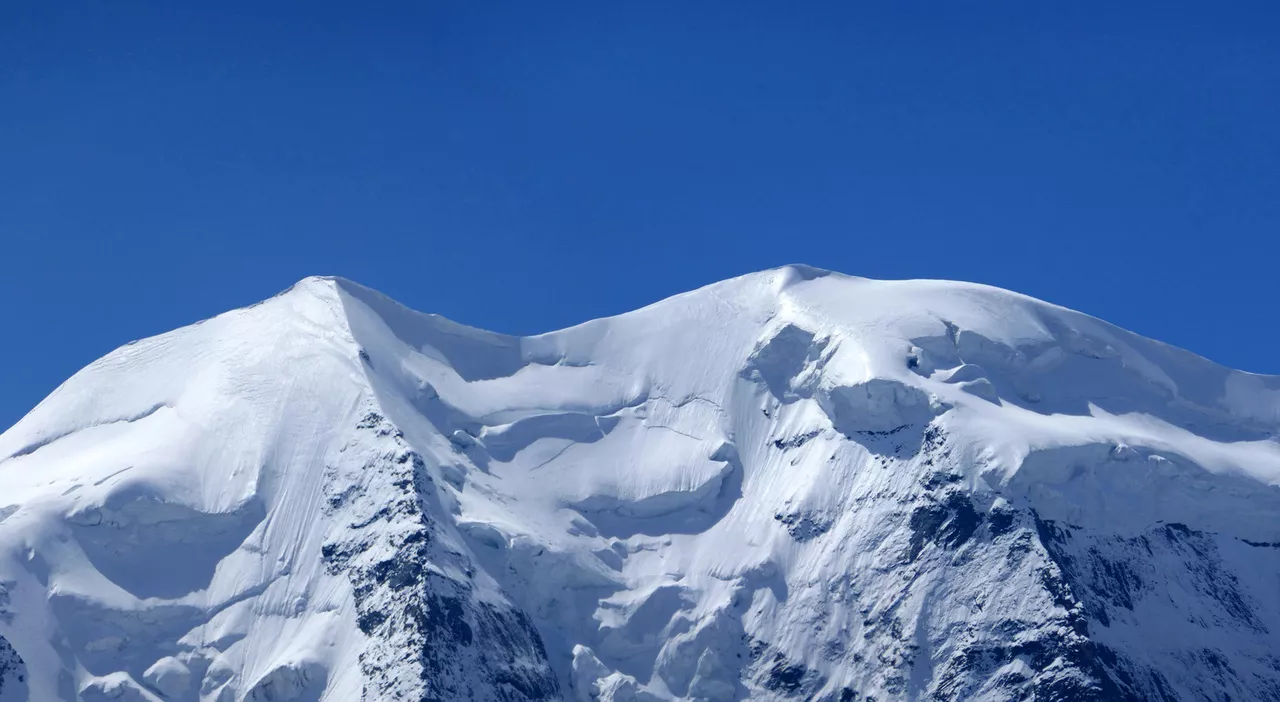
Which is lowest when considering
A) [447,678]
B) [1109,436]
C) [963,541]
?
[447,678]

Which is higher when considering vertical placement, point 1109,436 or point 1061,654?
point 1109,436

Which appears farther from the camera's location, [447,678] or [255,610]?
[255,610]

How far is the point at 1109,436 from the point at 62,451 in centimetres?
10222

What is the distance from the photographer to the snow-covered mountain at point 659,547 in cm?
16538

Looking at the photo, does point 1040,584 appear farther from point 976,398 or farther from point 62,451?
→ point 62,451

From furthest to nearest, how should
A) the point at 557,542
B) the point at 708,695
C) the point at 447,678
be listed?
1. the point at 557,542
2. the point at 708,695
3. the point at 447,678

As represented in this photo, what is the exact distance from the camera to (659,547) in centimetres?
18675

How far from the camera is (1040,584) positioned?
16725 cm

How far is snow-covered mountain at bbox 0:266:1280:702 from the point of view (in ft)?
543

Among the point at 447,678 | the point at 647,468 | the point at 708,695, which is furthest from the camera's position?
the point at 647,468

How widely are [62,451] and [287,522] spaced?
29.8 meters

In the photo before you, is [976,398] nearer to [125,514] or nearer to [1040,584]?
[1040,584]

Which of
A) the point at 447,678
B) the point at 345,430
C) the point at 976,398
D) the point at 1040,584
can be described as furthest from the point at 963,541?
the point at 345,430

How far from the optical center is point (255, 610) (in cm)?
17312
